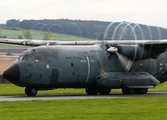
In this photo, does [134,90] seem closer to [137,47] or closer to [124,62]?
[124,62]

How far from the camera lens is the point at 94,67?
1617 inches

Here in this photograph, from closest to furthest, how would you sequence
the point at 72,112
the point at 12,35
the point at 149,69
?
the point at 72,112 < the point at 149,69 < the point at 12,35

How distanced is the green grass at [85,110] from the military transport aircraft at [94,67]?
627 centimetres

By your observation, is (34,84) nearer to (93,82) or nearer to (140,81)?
(93,82)

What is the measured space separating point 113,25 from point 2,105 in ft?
44.7

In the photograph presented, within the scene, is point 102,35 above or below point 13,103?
above

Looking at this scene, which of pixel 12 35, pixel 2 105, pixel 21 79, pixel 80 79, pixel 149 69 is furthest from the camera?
pixel 12 35

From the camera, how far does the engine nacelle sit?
4053 cm

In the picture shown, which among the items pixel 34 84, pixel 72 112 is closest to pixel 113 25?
pixel 34 84

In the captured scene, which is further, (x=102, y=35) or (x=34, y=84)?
(x=102, y=35)

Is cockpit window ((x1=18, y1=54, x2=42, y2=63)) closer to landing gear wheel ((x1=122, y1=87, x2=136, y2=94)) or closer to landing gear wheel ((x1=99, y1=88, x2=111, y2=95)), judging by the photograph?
landing gear wheel ((x1=99, y1=88, x2=111, y2=95))

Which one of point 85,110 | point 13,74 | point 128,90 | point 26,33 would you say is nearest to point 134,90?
point 128,90

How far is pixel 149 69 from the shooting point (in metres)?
43.2

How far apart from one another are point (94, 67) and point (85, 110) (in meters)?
13.8
